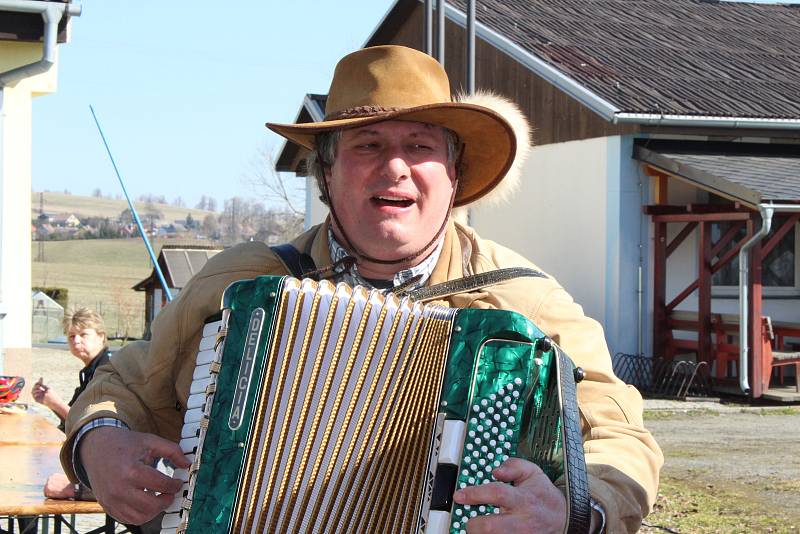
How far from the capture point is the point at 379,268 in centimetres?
265

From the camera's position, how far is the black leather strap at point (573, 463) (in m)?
2.04

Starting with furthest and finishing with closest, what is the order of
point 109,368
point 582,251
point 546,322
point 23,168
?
point 582,251 < point 23,168 < point 109,368 < point 546,322

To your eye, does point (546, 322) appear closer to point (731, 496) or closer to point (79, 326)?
point (79, 326)

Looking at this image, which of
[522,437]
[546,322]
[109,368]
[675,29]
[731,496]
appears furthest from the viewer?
[675,29]

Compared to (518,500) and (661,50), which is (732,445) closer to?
(661,50)

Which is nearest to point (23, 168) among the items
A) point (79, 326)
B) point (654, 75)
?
point (79, 326)

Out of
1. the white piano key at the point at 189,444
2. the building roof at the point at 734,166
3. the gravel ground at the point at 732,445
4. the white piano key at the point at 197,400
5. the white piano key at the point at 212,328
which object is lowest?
the gravel ground at the point at 732,445

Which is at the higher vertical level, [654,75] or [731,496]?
[654,75]

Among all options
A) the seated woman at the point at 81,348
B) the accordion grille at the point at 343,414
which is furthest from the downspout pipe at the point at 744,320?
the accordion grille at the point at 343,414

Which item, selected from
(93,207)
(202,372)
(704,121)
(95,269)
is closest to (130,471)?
(202,372)

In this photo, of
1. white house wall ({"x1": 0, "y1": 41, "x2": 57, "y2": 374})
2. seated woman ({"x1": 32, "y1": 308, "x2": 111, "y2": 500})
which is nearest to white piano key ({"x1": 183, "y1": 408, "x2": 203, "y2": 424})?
seated woman ({"x1": 32, "y1": 308, "x2": 111, "y2": 500})

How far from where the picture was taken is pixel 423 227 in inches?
102

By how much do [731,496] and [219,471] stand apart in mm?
6267

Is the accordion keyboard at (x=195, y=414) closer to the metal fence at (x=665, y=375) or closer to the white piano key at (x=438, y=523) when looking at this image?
the white piano key at (x=438, y=523)
